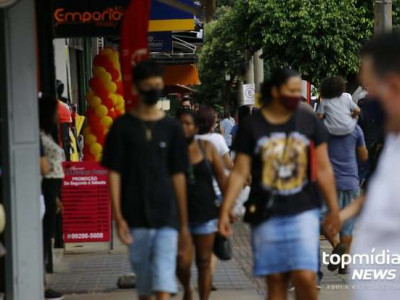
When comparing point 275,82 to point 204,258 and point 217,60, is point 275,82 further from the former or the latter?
point 217,60

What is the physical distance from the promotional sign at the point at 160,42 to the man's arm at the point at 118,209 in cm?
1215

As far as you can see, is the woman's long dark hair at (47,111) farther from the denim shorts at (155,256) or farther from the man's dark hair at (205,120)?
the denim shorts at (155,256)

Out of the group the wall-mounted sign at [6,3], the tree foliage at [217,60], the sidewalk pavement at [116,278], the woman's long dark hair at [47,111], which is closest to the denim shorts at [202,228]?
the sidewalk pavement at [116,278]

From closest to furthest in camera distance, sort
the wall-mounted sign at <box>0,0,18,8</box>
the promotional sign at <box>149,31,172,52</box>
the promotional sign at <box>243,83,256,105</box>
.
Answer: the wall-mounted sign at <box>0,0,18,8</box> → the promotional sign at <box>149,31,172,52</box> → the promotional sign at <box>243,83,256,105</box>

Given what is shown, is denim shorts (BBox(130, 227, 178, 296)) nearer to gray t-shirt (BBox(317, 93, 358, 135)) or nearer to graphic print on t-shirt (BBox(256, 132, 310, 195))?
graphic print on t-shirt (BBox(256, 132, 310, 195))

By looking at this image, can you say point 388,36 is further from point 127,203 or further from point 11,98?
point 11,98

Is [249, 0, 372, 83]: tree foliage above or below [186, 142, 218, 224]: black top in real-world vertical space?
above

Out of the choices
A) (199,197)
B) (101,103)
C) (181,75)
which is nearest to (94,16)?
(101,103)

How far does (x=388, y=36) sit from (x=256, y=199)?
2699 millimetres

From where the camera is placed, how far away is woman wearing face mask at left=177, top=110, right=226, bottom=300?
7613 millimetres

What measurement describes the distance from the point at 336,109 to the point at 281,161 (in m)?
3.82

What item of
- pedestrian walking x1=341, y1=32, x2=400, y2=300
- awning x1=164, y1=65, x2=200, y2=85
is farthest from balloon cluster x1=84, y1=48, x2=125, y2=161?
pedestrian walking x1=341, y1=32, x2=400, y2=300

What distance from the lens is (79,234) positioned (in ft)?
37.7

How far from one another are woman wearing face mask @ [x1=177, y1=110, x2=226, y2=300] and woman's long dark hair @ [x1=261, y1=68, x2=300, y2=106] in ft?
3.62
